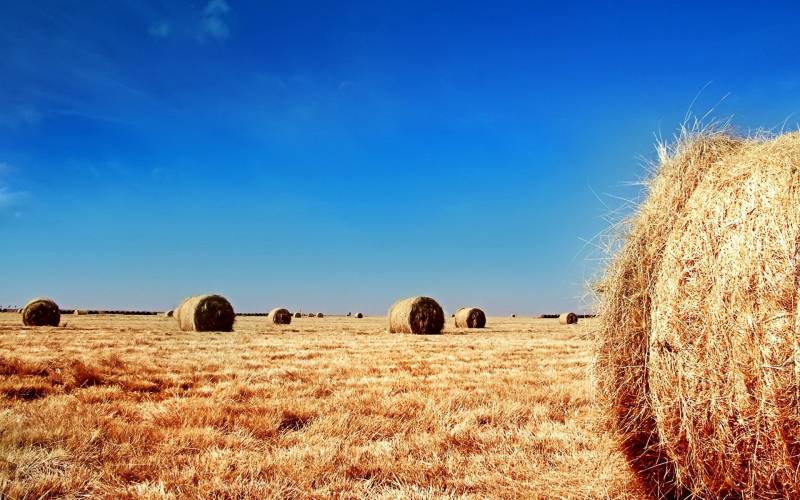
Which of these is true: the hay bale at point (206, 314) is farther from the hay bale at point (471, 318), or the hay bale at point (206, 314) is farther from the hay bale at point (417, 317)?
the hay bale at point (471, 318)

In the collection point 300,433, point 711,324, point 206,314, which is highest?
point 206,314

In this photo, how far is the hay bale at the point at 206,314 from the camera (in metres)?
25.7

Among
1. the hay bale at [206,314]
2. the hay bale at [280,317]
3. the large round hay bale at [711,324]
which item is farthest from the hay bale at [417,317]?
the large round hay bale at [711,324]

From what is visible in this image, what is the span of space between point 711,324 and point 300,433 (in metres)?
3.67

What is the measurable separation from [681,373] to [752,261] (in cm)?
75

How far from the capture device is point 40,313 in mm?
27734

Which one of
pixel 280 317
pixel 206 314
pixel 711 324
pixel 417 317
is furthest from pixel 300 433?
pixel 280 317

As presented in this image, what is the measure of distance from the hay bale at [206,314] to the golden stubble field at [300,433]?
1665 cm

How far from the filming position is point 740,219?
3.24 meters

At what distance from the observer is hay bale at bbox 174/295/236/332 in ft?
84.3

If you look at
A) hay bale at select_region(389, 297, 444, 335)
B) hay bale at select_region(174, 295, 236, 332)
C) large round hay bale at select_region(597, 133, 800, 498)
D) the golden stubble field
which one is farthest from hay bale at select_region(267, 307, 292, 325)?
large round hay bale at select_region(597, 133, 800, 498)

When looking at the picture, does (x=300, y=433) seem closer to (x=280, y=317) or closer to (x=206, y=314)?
(x=206, y=314)

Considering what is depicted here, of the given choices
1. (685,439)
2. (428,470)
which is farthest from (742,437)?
(428,470)

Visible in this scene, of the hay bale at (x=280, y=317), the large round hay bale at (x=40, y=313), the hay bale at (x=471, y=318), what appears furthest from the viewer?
the hay bale at (x=280, y=317)
